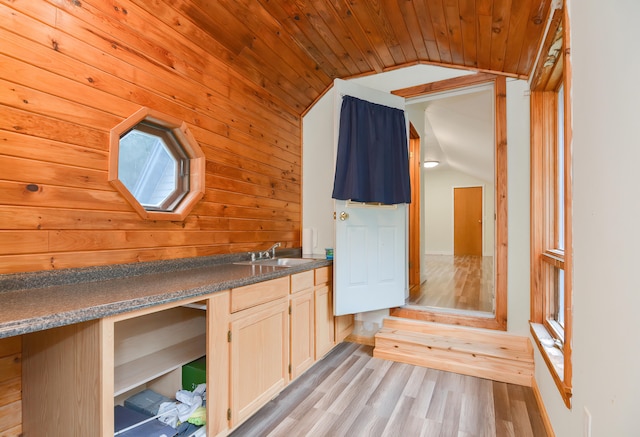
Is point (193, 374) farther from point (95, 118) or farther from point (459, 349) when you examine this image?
point (459, 349)

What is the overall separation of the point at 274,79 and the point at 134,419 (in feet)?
8.04

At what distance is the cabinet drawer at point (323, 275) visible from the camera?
2404 mm

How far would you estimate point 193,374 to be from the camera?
5.64 feet

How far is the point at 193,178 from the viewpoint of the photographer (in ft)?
6.70

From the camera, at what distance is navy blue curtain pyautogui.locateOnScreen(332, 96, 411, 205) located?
8.29 feet

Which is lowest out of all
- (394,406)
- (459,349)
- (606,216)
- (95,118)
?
(394,406)

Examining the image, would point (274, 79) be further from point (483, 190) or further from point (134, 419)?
point (483, 190)

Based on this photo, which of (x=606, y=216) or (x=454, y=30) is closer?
(x=606, y=216)

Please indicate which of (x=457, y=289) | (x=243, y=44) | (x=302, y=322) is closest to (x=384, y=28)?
(x=243, y=44)

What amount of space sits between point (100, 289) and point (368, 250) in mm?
1893

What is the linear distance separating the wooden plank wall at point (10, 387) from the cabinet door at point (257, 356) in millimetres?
819

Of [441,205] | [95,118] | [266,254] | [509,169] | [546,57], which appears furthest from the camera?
[441,205]

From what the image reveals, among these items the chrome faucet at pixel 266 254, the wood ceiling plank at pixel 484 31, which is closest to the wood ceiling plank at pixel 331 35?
the wood ceiling plank at pixel 484 31

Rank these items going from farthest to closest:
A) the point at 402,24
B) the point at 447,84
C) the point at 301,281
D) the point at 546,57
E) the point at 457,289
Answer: the point at 457,289 < the point at 447,84 < the point at 402,24 < the point at 301,281 < the point at 546,57
